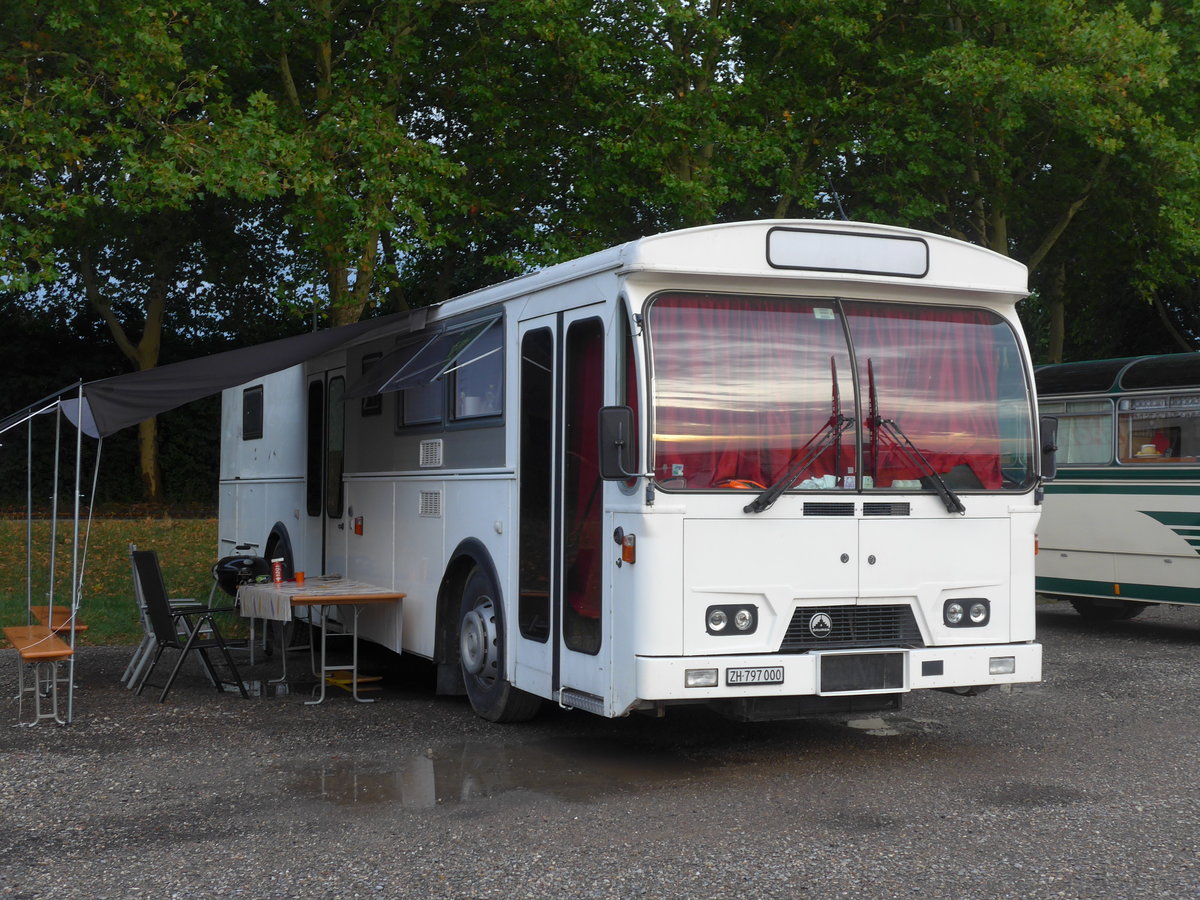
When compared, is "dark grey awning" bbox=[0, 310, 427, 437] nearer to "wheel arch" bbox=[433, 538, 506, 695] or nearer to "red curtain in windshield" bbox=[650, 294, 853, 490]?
"wheel arch" bbox=[433, 538, 506, 695]

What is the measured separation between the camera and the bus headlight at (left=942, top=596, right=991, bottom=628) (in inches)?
306

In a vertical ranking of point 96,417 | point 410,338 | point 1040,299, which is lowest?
point 96,417

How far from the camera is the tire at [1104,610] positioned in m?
15.4

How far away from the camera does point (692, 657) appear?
23.5ft

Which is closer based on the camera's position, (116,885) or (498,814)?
(116,885)

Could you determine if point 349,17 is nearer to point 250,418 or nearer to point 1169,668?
point 250,418

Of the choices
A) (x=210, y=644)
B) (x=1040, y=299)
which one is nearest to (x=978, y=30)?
(x=1040, y=299)

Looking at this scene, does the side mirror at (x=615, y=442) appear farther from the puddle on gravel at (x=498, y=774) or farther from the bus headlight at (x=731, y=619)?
the puddle on gravel at (x=498, y=774)

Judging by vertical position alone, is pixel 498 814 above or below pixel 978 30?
below

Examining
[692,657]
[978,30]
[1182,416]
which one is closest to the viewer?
[692,657]

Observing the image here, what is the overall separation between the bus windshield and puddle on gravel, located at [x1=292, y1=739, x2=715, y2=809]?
62.8 inches

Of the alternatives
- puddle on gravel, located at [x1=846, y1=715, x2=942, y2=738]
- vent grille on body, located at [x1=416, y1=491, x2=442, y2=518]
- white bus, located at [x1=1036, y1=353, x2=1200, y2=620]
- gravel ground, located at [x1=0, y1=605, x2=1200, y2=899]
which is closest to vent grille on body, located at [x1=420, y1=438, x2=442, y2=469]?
vent grille on body, located at [x1=416, y1=491, x2=442, y2=518]

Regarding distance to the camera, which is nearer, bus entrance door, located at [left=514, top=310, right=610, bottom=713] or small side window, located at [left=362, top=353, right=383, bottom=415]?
bus entrance door, located at [left=514, top=310, right=610, bottom=713]

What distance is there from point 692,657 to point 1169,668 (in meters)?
6.31
